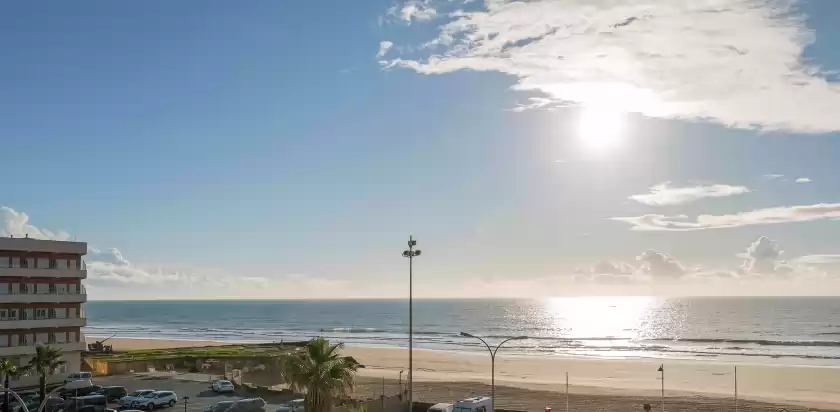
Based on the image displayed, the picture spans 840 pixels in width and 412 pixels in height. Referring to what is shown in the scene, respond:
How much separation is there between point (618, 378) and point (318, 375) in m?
64.7

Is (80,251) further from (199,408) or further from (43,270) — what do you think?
(199,408)

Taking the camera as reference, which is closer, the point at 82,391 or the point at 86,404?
the point at 86,404

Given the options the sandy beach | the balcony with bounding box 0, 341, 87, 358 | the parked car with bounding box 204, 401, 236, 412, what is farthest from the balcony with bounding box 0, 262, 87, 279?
the sandy beach

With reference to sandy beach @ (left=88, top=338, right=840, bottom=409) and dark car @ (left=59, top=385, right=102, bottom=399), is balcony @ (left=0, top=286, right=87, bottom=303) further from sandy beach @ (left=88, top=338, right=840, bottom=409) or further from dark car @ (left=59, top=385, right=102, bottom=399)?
sandy beach @ (left=88, top=338, right=840, bottom=409)

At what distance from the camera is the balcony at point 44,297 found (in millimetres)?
56131

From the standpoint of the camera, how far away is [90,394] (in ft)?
169

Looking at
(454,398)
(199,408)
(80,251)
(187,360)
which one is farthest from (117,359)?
(454,398)

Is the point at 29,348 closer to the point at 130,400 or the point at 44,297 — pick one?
the point at 44,297

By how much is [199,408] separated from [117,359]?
102ft

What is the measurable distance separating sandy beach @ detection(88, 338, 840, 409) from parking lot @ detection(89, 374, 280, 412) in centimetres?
1839

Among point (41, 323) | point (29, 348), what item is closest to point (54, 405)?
point (29, 348)

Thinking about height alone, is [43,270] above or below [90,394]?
above

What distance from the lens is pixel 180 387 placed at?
6066 cm

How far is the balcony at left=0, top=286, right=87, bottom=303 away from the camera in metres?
56.1
